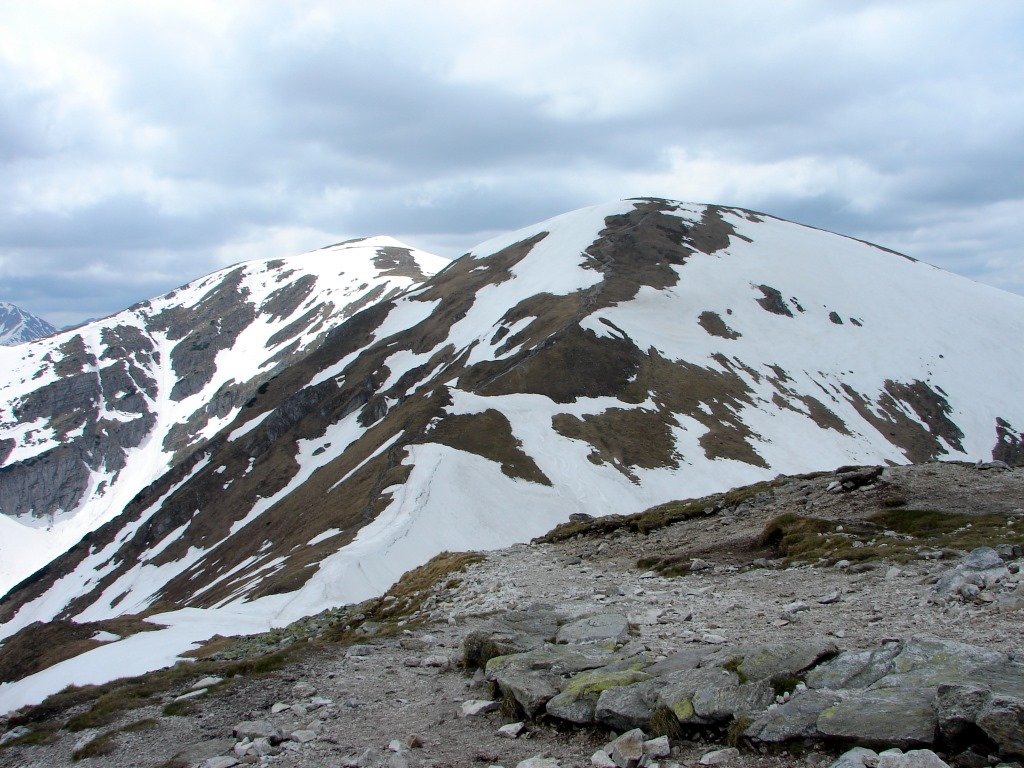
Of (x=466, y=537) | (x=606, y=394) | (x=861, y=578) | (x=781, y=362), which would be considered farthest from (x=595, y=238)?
(x=861, y=578)

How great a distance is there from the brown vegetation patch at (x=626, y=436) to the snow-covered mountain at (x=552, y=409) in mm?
316

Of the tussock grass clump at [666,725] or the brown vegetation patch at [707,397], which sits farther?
the brown vegetation patch at [707,397]

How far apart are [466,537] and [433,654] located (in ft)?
114

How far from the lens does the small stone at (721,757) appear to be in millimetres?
8648

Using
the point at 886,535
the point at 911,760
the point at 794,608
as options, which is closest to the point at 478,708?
the point at 911,760

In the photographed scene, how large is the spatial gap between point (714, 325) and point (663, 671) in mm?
106210

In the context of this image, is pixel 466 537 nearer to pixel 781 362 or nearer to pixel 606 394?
pixel 606 394

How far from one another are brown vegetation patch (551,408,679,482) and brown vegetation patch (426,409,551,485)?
6002 mm

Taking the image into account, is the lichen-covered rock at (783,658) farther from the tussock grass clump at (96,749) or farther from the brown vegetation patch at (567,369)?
the brown vegetation patch at (567,369)

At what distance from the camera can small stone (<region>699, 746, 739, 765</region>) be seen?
865 cm

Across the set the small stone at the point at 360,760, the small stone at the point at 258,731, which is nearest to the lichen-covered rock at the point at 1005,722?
the small stone at the point at 360,760

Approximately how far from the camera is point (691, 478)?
220 ft

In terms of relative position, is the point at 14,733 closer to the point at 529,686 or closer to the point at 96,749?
the point at 96,749

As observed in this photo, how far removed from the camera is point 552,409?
73.9 meters
